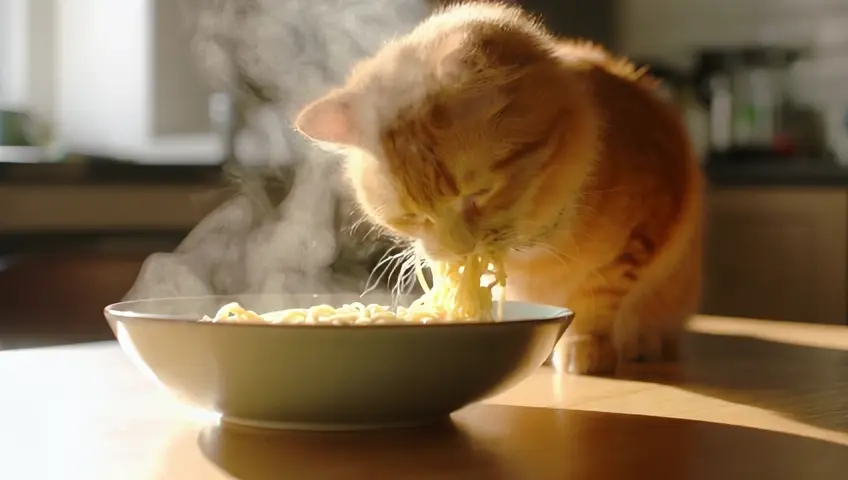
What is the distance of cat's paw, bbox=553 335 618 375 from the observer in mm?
1087

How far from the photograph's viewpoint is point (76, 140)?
3.33 m

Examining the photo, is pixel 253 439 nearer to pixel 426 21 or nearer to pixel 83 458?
pixel 83 458

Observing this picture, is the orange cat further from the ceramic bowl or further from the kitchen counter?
the kitchen counter

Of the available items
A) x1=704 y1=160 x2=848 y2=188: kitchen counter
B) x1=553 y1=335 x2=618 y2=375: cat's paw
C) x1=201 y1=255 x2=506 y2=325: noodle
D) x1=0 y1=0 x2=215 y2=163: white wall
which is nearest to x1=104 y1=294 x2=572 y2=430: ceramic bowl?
x1=201 y1=255 x2=506 y2=325: noodle

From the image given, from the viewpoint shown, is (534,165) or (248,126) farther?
(248,126)

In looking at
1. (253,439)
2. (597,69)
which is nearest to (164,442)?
(253,439)

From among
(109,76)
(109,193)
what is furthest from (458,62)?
(109,76)

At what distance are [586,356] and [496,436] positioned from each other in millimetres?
421

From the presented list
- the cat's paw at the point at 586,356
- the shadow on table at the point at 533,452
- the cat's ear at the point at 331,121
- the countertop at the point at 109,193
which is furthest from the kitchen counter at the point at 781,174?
the shadow on table at the point at 533,452

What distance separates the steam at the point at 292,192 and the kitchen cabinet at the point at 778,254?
5.85ft

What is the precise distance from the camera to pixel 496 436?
2.27 feet

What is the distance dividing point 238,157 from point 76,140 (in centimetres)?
79

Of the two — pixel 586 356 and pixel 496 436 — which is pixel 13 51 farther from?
pixel 496 436

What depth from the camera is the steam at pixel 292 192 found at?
1.20 metres
